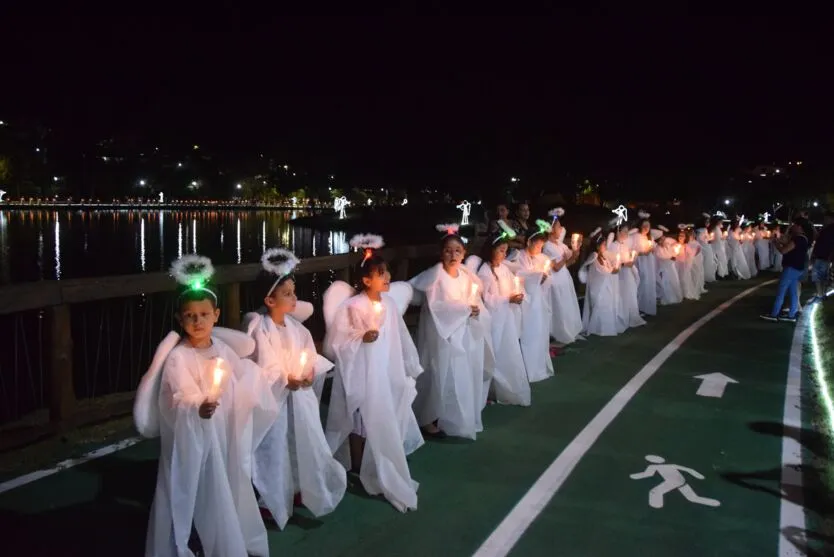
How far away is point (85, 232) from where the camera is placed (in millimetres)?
47844

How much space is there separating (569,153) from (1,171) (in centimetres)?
6930

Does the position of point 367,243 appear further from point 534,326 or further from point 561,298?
point 561,298

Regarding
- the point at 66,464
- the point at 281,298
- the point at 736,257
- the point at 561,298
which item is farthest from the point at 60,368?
the point at 736,257

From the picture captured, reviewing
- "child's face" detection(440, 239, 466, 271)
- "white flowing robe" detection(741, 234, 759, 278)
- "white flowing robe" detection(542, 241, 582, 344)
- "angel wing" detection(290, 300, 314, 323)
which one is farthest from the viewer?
"white flowing robe" detection(741, 234, 759, 278)

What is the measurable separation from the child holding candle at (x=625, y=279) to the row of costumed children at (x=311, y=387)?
4.07 metres

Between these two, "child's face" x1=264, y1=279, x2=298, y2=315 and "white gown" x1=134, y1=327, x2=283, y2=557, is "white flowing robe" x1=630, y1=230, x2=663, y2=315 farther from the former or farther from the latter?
"white gown" x1=134, y1=327, x2=283, y2=557

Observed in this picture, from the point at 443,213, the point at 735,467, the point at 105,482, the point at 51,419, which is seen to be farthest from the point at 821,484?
the point at 443,213

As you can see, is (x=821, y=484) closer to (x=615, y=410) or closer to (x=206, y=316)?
(x=615, y=410)

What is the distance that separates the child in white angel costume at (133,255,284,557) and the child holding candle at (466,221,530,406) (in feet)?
12.9

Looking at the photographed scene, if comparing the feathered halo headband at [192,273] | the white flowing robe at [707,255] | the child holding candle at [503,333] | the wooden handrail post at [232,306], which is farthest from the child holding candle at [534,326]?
the white flowing robe at [707,255]

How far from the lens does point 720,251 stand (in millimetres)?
21406

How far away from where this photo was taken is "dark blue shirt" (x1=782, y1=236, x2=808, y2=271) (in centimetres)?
1329

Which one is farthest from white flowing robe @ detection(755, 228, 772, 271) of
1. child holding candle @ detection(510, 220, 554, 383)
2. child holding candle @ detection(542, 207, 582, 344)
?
child holding candle @ detection(510, 220, 554, 383)

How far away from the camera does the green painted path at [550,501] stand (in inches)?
180
